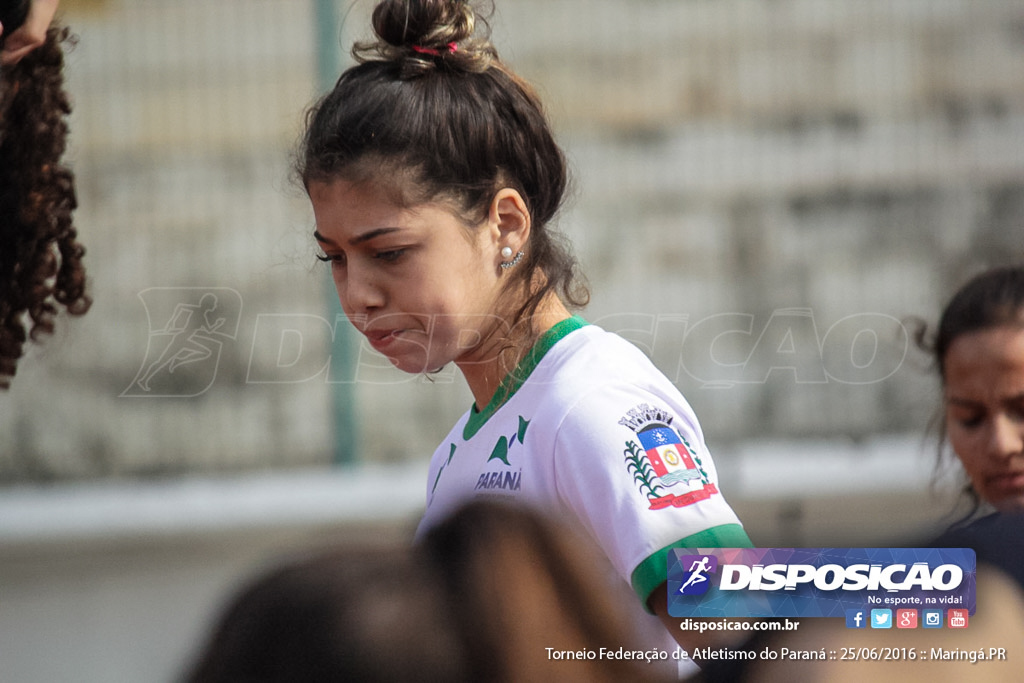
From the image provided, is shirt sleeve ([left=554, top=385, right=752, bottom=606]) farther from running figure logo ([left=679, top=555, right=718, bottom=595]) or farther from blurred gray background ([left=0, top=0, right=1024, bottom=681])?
blurred gray background ([left=0, top=0, right=1024, bottom=681])

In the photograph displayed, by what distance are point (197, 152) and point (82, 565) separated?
4.27ft

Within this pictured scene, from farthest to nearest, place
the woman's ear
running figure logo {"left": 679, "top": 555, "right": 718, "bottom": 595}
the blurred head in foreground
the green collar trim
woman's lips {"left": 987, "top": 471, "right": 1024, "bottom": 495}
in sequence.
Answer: woman's lips {"left": 987, "top": 471, "right": 1024, "bottom": 495} → the woman's ear → the green collar trim → running figure logo {"left": 679, "top": 555, "right": 718, "bottom": 595} → the blurred head in foreground

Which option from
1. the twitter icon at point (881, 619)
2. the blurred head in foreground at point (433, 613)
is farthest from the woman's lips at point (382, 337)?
the blurred head in foreground at point (433, 613)

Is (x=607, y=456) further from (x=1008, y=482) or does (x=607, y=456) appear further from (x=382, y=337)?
(x=1008, y=482)

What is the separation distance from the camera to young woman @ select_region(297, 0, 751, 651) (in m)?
1.18

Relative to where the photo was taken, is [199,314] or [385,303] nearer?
[385,303]

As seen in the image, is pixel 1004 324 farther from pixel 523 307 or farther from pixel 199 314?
pixel 199 314

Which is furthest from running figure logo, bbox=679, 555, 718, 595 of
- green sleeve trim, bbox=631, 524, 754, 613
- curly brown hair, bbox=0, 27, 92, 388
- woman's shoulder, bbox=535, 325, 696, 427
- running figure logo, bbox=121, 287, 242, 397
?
running figure logo, bbox=121, 287, 242, 397

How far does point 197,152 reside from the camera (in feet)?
12.1

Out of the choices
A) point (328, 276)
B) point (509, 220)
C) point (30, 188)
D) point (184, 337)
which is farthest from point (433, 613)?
point (328, 276)

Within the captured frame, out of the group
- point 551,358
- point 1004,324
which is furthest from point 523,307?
point 1004,324

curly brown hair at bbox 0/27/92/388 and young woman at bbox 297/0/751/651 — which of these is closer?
young woman at bbox 297/0/751/651

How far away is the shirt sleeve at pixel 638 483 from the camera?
44.8 inches

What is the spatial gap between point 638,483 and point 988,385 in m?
0.75
